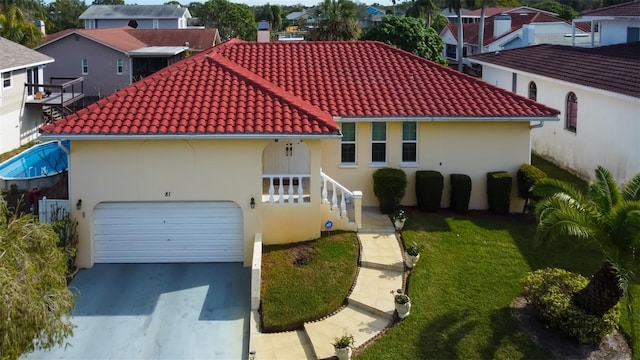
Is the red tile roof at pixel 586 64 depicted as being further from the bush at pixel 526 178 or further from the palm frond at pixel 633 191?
the palm frond at pixel 633 191

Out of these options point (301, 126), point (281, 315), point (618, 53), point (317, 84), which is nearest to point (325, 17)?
point (618, 53)

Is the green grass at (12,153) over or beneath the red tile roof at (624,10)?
beneath

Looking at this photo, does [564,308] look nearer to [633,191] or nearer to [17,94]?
[633,191]

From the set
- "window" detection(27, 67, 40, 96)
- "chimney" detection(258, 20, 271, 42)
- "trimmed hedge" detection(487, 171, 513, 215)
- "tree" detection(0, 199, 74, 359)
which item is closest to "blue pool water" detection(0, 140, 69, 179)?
"window" detection(27, 67, 40, 96)

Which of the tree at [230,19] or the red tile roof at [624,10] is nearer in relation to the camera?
the red tile roof at [624,10]

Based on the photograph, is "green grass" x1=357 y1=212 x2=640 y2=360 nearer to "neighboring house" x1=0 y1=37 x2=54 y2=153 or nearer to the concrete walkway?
the concrete walkway

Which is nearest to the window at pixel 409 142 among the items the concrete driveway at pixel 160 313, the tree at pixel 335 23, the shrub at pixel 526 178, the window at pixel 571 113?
the shrub at pixel 526 178
